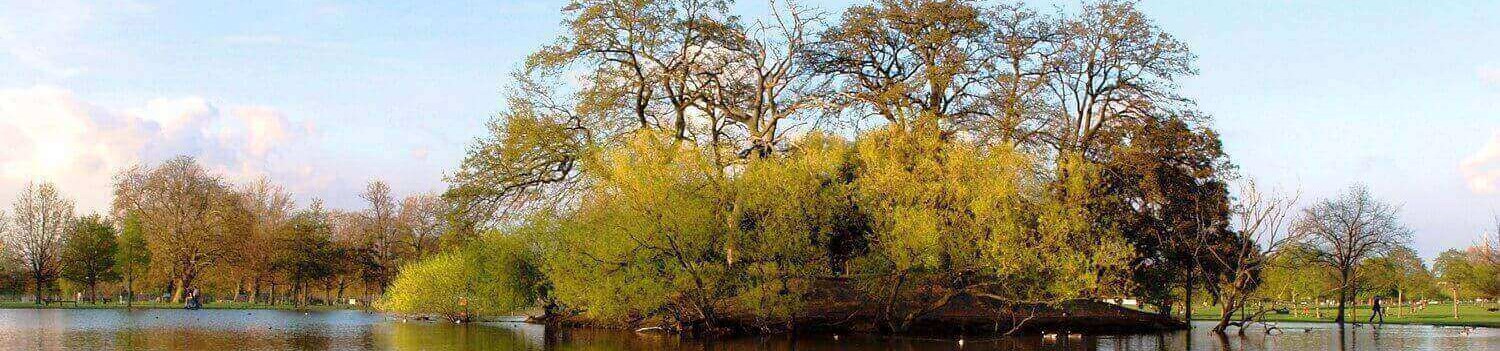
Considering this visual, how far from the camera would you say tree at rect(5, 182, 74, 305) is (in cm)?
7806

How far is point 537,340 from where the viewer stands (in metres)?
39.2

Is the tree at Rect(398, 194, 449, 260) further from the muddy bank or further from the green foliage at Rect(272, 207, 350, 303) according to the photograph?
the muddy bank

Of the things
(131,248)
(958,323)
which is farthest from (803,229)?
(131,248)

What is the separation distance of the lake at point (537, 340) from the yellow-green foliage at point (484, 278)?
2.22m

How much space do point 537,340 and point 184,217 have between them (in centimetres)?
5352

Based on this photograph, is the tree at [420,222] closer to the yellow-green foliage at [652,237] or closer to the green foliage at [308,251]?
the green foliage at [308,251]

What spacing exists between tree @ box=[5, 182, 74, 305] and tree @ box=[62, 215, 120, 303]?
81 cm

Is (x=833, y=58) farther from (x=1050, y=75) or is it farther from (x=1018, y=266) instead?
(x=1018, y=266)

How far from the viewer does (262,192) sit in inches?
3548

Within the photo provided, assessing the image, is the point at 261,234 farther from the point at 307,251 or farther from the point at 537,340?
the point at 537,340

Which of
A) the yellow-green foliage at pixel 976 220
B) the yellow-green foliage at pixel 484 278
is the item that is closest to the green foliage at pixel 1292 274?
the yellow-green foliage at pixel 976 220

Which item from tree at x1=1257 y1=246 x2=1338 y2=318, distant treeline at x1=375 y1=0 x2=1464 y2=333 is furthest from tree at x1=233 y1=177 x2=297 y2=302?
tree at x1=1257 y1=246 x2=1338 y2=318

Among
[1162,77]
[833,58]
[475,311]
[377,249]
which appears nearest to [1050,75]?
[1162,77]

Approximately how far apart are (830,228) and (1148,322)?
17.6 m
